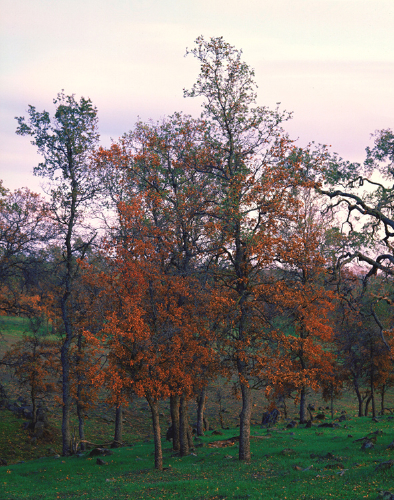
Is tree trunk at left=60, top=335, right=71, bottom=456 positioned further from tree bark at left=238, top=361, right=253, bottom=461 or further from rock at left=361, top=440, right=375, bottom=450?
rock at left=361, top=440, right=375, bottom=450

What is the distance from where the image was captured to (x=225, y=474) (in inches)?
855

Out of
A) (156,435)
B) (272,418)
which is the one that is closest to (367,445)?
(156,435)

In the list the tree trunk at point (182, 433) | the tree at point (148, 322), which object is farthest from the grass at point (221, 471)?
the tree at point (148, 322)

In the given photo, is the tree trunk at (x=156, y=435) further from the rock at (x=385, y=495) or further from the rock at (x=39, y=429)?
the rock at (x=39, y=429)

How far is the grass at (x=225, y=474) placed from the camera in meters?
16.9

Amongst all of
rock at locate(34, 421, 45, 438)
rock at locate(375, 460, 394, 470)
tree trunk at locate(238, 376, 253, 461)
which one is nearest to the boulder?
rock at locate(34, 421, 45, 438)

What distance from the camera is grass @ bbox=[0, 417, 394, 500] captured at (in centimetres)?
1691

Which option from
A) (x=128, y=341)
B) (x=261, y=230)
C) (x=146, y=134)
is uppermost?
(x=146, y=134)

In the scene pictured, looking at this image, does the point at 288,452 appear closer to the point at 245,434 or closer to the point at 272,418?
the point at 245,434

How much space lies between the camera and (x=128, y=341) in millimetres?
23953

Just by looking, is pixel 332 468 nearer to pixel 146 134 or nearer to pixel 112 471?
pixel 112 471

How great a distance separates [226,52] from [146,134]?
9566mm

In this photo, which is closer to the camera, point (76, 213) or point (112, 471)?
point (112, 471)

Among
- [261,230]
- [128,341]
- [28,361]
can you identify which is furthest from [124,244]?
[28,361]
